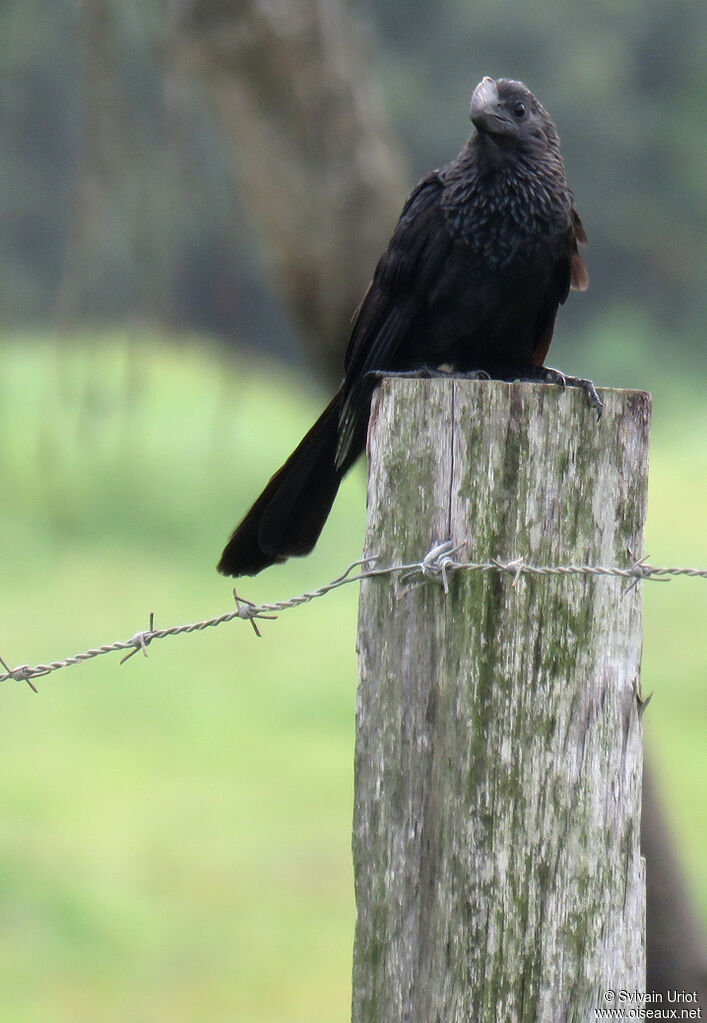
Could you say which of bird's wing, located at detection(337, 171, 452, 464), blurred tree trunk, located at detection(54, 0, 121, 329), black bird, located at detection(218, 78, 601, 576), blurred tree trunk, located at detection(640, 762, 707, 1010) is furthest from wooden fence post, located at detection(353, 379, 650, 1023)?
blurred tree trunk, located at detection(54, 0, 121, 329)

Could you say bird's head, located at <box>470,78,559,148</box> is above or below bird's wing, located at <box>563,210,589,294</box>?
above

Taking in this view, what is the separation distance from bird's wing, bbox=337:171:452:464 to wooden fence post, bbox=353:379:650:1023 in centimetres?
111

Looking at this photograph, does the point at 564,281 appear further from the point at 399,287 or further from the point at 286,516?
the point at 286,516

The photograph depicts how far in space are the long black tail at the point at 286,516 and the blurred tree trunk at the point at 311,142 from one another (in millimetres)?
1274

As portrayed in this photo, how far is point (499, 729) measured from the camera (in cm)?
147

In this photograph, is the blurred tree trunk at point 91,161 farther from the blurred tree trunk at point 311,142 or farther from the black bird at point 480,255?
the black bird at point 480,255

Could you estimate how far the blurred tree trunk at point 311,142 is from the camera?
3.55 m

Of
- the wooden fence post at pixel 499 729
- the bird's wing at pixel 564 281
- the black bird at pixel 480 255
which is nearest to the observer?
the wooden fence post at pixel 499 729

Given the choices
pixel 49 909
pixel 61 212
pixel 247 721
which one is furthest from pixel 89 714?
pixel 61 212

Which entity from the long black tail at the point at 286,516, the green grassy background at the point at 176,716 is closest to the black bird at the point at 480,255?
the long black tail at the point at 286,516

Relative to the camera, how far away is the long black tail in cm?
236

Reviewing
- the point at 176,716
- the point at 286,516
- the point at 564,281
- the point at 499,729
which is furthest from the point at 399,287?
the point at 176,716

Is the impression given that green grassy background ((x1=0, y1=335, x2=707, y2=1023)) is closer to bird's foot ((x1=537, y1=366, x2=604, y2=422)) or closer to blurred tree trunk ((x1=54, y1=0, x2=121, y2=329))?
blurred tree trunk ((x1=54, y1=0, x2=121, y2=329))

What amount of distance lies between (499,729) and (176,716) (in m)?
6.03
